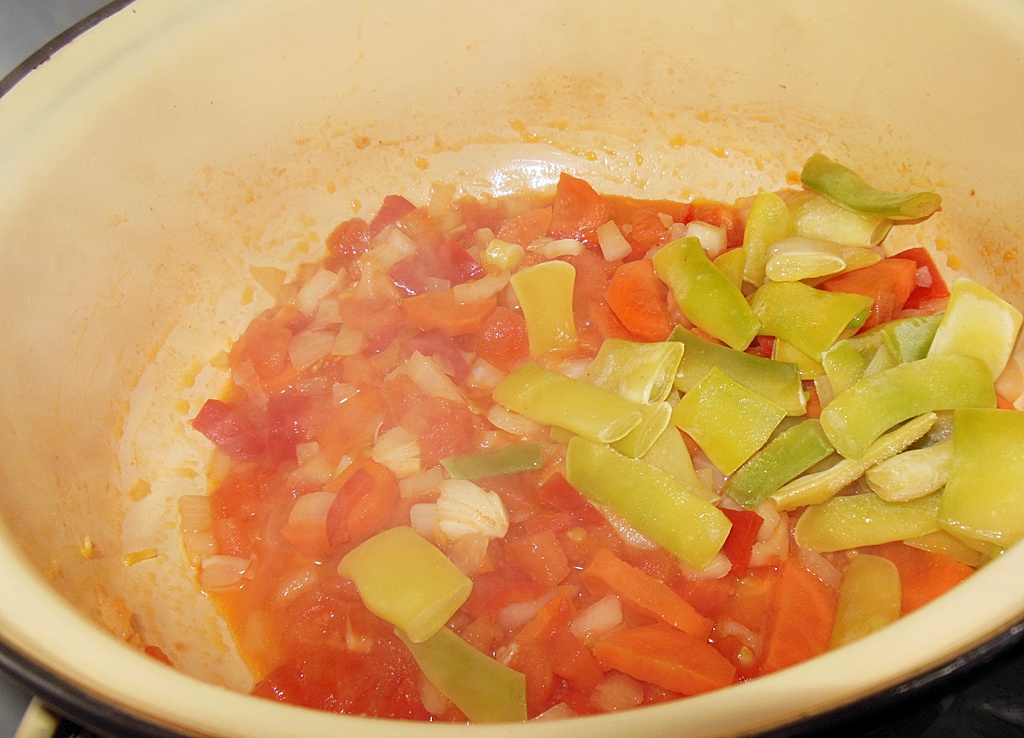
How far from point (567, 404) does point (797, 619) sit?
2.22 ft

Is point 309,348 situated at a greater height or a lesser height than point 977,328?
greater

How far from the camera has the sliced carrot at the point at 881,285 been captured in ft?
6.39

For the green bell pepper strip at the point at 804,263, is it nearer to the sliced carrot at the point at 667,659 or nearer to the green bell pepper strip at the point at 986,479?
the green bell pepper strip at the point at 986,479

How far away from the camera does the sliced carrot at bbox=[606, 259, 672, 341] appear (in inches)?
78.8

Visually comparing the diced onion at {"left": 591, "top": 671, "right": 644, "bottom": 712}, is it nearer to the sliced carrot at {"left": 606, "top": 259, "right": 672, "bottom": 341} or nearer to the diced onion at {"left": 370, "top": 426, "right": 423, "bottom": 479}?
the diced onion at {"left": 370, "top": 426, "right": 423, "bottom": 479}

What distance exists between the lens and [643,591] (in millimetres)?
1609

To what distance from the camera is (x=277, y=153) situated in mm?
2266

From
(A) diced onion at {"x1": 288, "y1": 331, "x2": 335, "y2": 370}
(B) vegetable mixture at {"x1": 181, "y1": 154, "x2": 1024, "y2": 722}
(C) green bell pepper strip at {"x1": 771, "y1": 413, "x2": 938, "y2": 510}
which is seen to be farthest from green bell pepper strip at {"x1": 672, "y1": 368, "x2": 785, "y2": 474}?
(A) diced onion at {"x1": 288, "y1": 331, "x2": 335, "y2": 370}

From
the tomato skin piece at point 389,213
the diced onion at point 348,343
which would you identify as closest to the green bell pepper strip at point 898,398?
the diced onion at point 348,343

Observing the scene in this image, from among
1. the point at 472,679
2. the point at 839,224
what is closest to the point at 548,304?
the point at 839,224

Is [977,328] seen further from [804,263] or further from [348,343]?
[348,343]

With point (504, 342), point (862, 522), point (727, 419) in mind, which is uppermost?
point (504, 342)

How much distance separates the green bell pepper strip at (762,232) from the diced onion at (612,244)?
1.14 feet

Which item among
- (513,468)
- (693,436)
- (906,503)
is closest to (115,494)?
(513,468)
